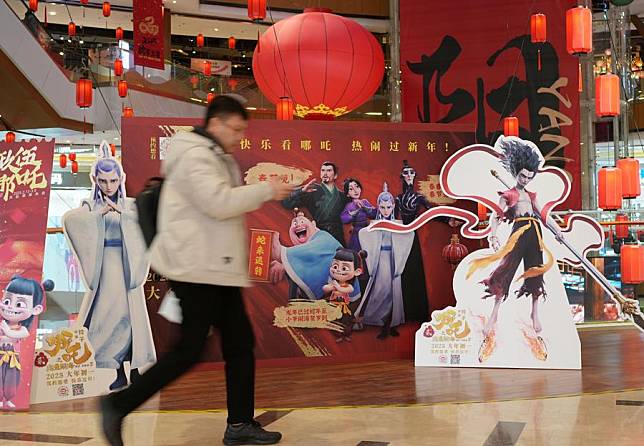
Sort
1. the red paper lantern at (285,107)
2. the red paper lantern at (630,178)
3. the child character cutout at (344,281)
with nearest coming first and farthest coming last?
the child character cutout at (344,281) → the red paper lantern at (630,178) → the red paper lantern at (285,107)

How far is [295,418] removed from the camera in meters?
3.17

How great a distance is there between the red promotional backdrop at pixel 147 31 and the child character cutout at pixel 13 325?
24.5 feet

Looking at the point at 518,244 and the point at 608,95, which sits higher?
the point at 608,95

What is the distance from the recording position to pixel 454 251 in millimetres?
5039

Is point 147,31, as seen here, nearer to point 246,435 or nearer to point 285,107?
point 285,107

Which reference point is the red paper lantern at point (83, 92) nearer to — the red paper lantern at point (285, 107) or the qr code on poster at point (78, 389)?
the red paper lantern at point (285, 107)

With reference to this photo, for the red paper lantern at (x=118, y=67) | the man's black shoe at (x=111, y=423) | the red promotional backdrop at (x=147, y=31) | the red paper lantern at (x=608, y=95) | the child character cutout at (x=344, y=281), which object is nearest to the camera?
the man's black shoe at (x=111, y=423)

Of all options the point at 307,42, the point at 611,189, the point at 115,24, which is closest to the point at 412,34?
the point at 307,42

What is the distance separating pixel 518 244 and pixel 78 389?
2.45 meters

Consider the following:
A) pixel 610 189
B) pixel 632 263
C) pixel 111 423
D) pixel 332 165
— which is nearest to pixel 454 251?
pixel 332 165

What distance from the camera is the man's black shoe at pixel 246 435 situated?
2.71 meters

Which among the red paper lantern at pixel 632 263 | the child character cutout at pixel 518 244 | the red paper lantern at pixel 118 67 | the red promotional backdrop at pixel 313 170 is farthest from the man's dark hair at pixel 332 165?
the red paper lantern at pixel 118 67

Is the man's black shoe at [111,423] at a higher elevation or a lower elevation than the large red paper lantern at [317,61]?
lower

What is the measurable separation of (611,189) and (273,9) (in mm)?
8438
